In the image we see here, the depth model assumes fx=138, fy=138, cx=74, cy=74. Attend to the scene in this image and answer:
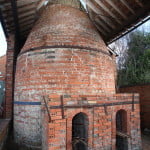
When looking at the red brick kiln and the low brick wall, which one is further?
the low brick wall

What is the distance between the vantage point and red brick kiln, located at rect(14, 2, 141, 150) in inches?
120

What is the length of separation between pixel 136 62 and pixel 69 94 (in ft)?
35.5

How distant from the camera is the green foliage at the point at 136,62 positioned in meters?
11.7

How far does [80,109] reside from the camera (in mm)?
3148

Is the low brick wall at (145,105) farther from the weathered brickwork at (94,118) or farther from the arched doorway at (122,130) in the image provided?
the arched doorway at (122,130)

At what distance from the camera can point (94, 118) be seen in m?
3.22

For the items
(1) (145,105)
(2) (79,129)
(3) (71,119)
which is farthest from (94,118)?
(1) (145,105)

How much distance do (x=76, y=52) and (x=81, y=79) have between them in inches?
34.5

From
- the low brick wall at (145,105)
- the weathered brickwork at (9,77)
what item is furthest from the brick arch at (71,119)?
the low brick wall at (145,105)

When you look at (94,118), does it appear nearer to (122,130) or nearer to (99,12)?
(122,130)

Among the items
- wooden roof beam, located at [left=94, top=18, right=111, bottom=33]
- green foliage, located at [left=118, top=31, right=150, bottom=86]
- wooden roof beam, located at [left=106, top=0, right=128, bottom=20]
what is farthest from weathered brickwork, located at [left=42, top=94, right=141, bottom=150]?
green foliage, located at [left=118, top=31, right=150, bottom=86]

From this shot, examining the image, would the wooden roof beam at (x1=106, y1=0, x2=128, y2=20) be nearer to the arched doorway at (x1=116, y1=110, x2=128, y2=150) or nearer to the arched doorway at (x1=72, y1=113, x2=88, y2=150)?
the arched doorway at (x1=116, y1=110, x2=128, y2=150)

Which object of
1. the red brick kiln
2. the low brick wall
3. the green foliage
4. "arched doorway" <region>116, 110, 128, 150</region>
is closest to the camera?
the red brick kiln

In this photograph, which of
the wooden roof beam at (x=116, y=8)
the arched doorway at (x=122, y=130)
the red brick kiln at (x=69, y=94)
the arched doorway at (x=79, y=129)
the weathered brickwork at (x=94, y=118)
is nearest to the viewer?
the weathered brickwork at (x=94, y=118)
